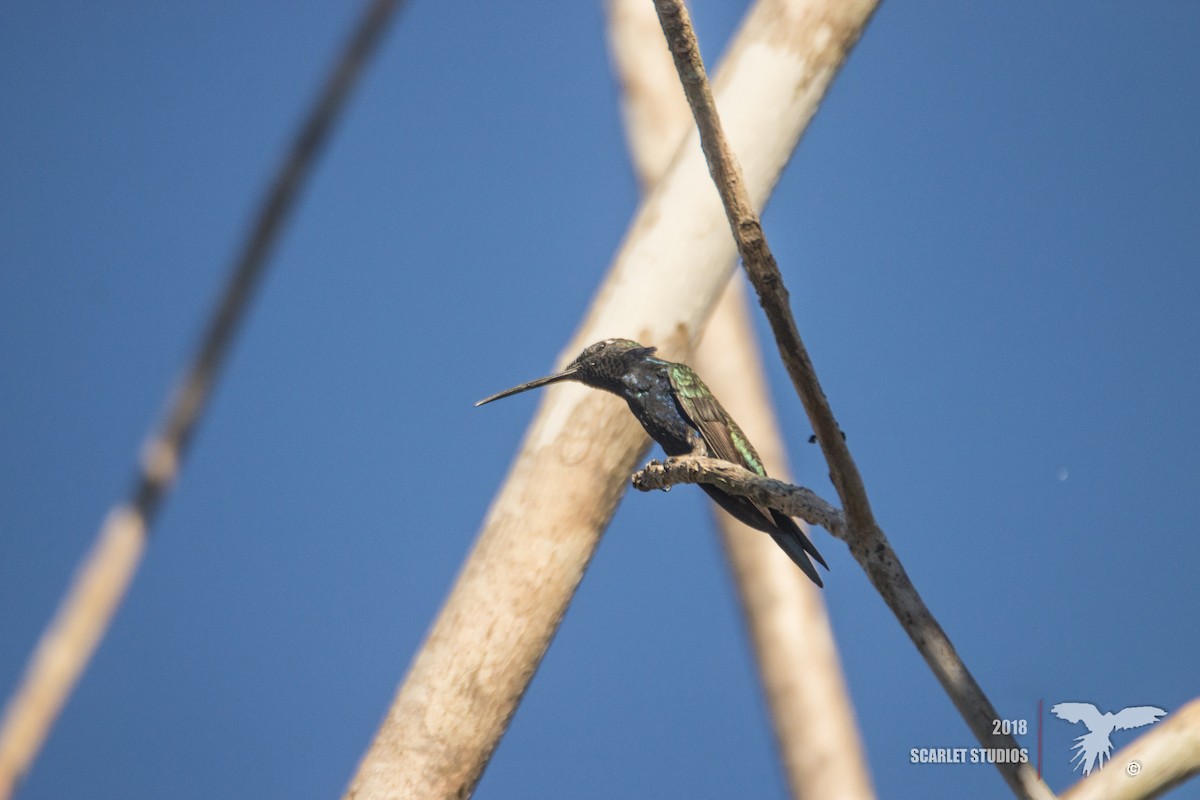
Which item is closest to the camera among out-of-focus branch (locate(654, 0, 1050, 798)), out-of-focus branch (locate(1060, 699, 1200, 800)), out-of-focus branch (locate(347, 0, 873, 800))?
out-of-focus branch (locate(654, 0, 1050, 798))

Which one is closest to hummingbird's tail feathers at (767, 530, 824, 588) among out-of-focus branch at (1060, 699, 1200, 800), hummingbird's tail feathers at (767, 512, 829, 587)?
hummingbird's tail feathers at (767, 512, 829, 587)

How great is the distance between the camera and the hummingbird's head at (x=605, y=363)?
2.36 m

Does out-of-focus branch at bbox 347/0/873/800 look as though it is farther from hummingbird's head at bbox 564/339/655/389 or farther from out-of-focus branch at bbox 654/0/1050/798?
out-of-focus branch at bbox 654/0/1050/798

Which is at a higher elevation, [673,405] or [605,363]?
[605,363]

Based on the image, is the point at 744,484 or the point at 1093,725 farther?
the point at 1093,725

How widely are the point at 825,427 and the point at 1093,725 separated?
0.94m

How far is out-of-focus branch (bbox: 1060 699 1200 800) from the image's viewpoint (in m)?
2.00

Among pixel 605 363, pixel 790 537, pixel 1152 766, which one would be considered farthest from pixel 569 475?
pixel 1152 766

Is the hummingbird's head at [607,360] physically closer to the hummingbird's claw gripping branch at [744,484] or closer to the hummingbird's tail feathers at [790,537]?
the hummingbird's claw gripping branch at [744,484]

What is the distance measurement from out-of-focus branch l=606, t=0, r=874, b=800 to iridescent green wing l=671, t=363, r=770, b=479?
198 cm

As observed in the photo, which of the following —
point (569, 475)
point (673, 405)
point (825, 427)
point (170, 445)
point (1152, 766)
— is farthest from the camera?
point (170, 445)

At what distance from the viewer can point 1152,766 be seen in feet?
6.58

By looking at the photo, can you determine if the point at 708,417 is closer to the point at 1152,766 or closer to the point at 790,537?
the point at 790,537

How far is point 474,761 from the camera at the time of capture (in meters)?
2.56
